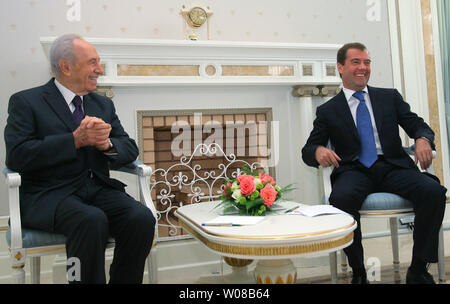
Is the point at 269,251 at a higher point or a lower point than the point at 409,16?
lower

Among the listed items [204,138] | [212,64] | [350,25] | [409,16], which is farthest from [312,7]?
[204,138]

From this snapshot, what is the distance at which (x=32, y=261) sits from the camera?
2.04 metres

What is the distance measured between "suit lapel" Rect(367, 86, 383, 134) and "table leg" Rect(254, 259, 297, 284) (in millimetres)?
1226

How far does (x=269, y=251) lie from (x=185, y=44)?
70.0 inches

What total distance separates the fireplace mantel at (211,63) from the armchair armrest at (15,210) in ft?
3.68

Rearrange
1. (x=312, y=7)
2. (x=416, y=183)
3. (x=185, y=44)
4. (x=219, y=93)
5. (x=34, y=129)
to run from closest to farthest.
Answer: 1. (x=34, y=129)
2. (x=416, y=183)
3. (x=185, y=44)
4. (x=219, y=93)
5. (x=312, y=7)

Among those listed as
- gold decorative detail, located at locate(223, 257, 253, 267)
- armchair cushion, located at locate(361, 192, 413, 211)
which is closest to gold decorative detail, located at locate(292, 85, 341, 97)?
armchair cushion, located at locate(361, 192, 413, 211)

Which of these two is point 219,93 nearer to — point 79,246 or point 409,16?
point 79,246

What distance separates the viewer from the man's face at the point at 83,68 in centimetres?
204

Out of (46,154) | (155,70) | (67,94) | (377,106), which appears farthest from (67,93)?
(377,106)

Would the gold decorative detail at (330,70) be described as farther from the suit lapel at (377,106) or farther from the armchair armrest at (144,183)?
the armchair armrest at (144,183)

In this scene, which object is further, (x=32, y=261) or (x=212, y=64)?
(x=212, y=64)

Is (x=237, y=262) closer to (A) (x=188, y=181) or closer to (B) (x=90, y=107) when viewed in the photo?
(A) (x=188, y=181)

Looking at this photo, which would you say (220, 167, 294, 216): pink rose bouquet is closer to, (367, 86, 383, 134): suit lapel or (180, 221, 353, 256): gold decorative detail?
(180, 221, 353, 256): gold decorative detail
